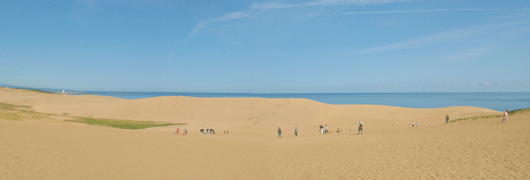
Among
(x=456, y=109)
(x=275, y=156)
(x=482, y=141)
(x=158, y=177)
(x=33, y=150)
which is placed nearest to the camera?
(x=158, y=177)

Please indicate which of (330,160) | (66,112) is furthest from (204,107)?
(330,160)

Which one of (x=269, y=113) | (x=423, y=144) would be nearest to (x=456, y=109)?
(x=269, y=113)

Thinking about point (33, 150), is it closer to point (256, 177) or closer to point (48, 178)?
point (48, 178)

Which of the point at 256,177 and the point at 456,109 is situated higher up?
the point at 456,109

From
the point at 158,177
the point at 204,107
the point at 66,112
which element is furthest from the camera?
the point at 204,107

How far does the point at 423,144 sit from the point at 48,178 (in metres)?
21.1

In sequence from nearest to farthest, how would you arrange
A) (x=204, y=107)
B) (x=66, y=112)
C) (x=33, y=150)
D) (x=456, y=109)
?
(x=33, y=150) → (x=456, y=109) → (x=66, y=112) → (x=204, y=107)

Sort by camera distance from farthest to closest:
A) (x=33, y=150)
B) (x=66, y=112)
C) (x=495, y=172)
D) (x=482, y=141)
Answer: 1. (x=66, y=112)
2. (x=482, y=141)
3. (x=33, y=150)
4. (x=495, y=172)

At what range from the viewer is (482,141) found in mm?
16359

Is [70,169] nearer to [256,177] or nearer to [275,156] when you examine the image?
[256,177]

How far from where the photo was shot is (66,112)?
163 feet

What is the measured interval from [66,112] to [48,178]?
161 ft

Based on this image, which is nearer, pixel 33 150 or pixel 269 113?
pixel 33 150

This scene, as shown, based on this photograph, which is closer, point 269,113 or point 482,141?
point 482,141
